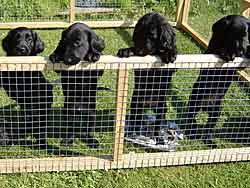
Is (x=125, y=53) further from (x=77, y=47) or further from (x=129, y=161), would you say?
(x=129, y=161)

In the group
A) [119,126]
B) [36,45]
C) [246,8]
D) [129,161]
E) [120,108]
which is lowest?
[129,161]

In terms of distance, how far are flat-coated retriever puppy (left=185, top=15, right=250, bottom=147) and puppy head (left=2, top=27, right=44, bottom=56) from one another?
4.75 feet

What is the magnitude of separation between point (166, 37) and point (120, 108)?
721mm

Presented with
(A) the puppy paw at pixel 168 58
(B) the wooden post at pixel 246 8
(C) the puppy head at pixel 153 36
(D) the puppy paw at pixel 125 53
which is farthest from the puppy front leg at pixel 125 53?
(B) the wooden post at pixel 246 8

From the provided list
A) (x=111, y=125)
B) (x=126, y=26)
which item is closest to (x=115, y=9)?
(x=126, y=26)

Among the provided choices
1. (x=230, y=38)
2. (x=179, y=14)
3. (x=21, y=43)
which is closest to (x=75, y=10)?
(x=179, y=14)

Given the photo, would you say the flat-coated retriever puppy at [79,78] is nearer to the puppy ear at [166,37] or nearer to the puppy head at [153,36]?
the puppy head at [153,36]

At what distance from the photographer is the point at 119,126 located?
126 inches

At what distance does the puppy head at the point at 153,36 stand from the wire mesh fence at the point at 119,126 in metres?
0.19

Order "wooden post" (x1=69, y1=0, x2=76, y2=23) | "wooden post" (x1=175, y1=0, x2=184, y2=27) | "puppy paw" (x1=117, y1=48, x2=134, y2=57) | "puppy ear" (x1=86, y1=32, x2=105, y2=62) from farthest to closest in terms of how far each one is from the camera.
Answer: "wooden post" (x1=175, y1=0, x2=184, y2=27), "wooden post" (x1=69, y1=0, x2=76, y2=23), "puppy paw" (x1=117, y1=48, x2=134, y2=57), "puppy ear" (x1=86, y1=32, x2=105, y2=62)

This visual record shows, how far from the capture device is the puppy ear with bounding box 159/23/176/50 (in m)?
3.28

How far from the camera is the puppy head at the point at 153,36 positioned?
10.9 feet

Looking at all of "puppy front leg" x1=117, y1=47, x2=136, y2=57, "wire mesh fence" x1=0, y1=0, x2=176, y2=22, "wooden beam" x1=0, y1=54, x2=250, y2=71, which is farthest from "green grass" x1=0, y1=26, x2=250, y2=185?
"wire mesh fence" x1=0, y1=0, x2=176, y2=22

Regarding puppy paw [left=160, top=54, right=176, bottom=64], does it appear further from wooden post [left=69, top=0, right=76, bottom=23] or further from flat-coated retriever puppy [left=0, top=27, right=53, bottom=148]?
wooden post [left=69, top=0, right=76, bottom=23]
